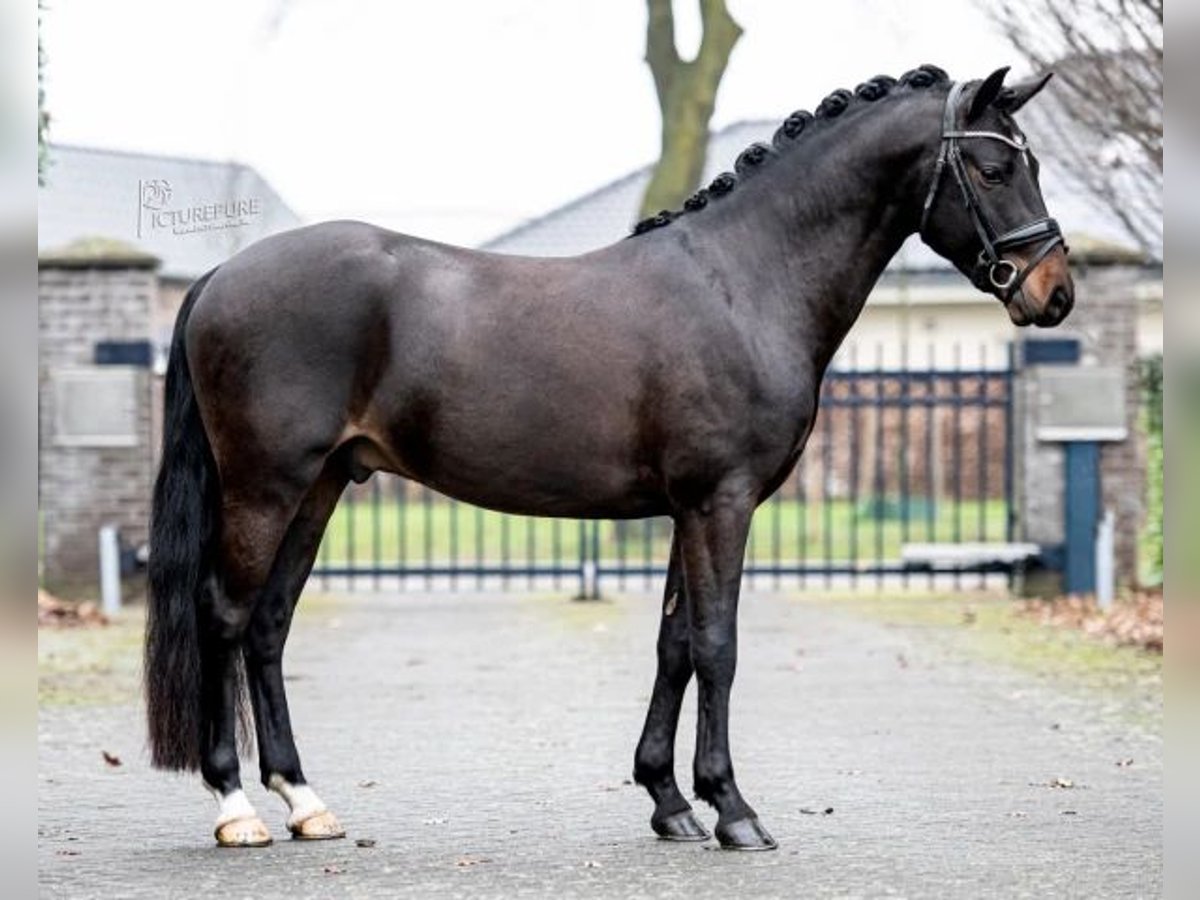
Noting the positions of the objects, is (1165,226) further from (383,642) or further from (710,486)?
(383,642)

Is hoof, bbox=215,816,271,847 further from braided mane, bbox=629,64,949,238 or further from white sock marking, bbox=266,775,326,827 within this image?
braided mane, bbox=629,64,949,238

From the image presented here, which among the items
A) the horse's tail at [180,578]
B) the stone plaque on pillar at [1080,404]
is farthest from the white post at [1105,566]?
the horse's tail at [180,578]

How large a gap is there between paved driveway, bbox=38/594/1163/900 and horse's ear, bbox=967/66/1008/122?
7.53 ft

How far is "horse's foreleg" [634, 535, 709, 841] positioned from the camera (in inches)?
254

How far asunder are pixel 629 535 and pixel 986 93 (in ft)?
47.1

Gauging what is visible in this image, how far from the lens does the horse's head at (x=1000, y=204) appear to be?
618cm

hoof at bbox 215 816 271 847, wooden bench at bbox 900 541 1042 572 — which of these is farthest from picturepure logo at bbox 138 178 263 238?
wooden bench at bbox 900 541 1042 572

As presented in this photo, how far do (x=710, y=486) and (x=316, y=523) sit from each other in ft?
4.48

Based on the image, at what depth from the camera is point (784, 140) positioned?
6.61m

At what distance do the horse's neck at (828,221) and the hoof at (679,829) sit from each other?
5.04ft

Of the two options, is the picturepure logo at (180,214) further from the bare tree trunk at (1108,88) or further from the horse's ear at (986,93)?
the bare tree trunk at (1108,88)

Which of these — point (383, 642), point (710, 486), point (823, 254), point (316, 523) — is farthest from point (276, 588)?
point (383, 642)

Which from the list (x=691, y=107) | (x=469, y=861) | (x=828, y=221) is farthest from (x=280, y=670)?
(x=691, y=107)

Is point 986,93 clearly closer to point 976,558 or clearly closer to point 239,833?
point 239,833
